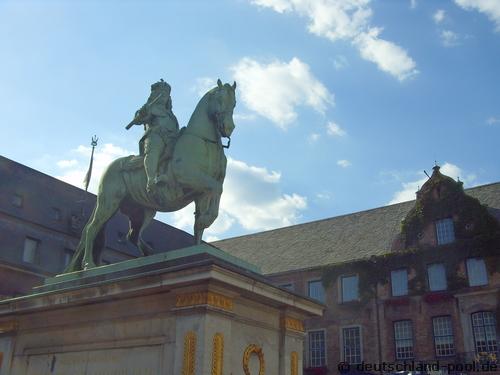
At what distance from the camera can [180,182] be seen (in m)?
9.45

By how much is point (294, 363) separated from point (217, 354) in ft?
6.64

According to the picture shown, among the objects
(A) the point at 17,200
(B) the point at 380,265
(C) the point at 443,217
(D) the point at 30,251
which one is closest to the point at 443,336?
(B) the point at 380,265

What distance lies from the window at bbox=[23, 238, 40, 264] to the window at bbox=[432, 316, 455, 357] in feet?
81.0

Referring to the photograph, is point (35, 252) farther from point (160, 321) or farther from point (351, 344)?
point (160, 321)

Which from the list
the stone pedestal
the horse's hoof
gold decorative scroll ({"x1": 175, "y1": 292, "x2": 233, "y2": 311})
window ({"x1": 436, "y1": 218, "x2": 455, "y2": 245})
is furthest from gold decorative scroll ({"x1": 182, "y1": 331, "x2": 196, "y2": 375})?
window ({"x1": 436, "y1": 218, "x2": 455, "y2": 245})

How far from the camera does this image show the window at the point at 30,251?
3537 centimetres

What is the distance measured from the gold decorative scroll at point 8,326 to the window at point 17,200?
88.4 feet

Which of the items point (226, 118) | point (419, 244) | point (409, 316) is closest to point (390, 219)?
point (419, 244)

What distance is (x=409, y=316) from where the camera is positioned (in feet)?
126

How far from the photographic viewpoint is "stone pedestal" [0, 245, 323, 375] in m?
7.80

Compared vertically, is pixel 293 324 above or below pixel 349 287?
below

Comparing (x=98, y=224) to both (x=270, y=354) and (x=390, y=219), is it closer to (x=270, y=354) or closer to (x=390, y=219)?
(x=270, y=354)

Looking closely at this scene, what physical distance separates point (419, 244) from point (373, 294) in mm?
4517

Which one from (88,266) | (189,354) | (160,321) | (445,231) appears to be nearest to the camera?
(189,354)
